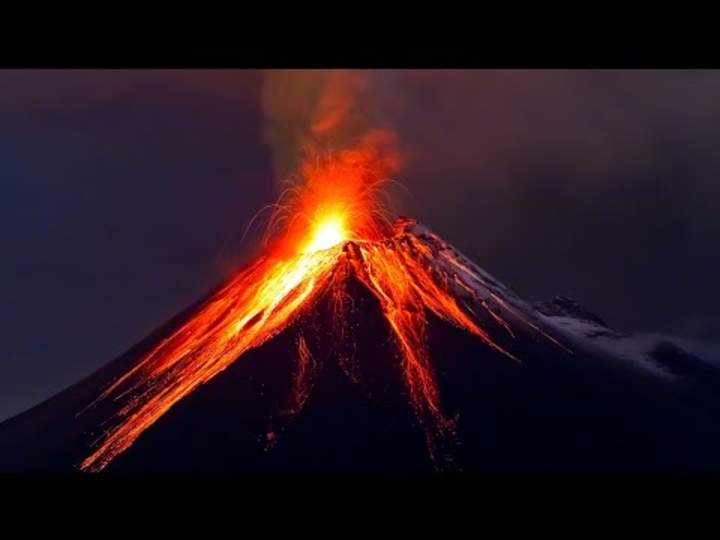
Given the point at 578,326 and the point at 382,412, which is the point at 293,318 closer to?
the point at 382,412

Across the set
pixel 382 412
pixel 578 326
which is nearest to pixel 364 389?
pixel 382 412

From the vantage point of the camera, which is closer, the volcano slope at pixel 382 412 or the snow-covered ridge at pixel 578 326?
the volcano slope at pixel 382 412

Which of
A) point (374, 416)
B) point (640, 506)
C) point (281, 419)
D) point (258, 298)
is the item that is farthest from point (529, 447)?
point (640, 506)

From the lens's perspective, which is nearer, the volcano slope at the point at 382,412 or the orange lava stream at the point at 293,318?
the volcano slope at the point at 382,412

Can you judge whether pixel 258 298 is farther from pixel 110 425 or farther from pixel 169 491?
pixel 169 491

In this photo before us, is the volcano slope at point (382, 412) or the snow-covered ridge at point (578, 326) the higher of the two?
the snow-covered ridge at point (578, 326)

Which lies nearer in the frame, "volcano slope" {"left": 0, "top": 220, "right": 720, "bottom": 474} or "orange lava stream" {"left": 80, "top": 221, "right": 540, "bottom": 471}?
"volcano slope" {"left": 0, "top": 220, "right": 720, "bottom": 474}

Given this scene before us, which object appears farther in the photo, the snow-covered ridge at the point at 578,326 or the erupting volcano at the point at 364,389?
the snow-covered ridge at the point at 578,326

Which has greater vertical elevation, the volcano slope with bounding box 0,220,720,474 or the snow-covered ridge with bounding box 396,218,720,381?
the snow-covered ridge with bounding box 396,218,720,381
